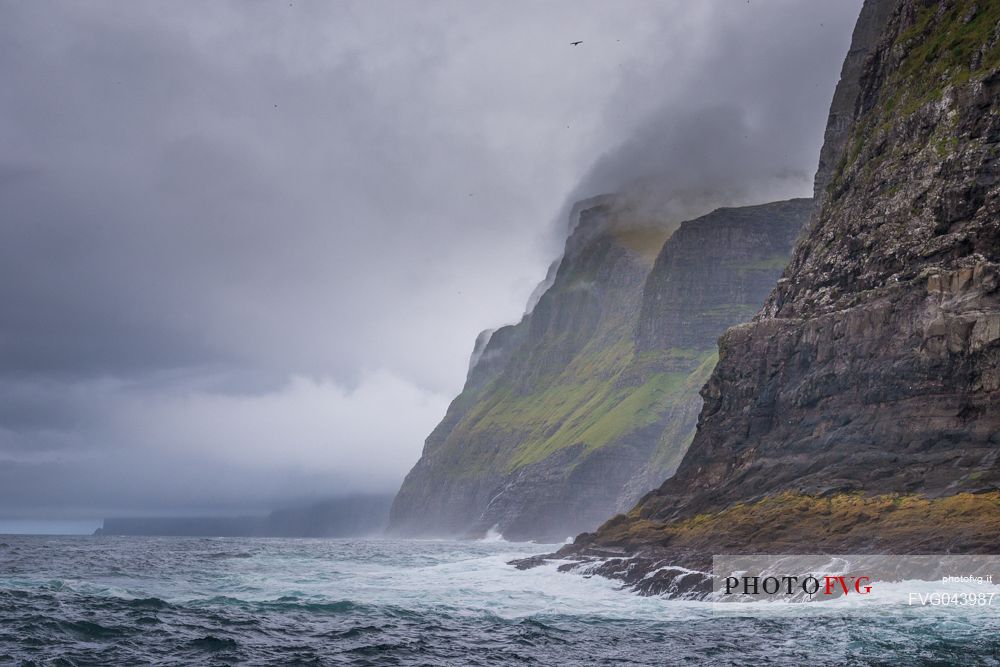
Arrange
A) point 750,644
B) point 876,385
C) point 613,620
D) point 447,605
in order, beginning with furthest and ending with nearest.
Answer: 1. point 876,385
2. point 447,605
3. point 613,620
4. point 750,644

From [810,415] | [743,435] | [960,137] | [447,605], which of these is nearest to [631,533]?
[743,435]

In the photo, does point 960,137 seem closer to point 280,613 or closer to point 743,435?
point 743,435

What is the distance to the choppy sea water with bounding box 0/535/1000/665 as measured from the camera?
102ft

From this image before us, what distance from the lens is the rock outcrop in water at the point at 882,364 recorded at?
54.9m

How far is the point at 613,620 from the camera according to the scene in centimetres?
4297

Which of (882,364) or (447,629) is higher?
(882,364)

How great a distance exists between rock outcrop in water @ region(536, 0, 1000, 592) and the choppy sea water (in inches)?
448

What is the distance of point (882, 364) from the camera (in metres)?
64.1

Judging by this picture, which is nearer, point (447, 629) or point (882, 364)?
point (447, 629)

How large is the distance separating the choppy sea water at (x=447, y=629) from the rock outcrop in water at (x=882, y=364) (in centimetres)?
1137

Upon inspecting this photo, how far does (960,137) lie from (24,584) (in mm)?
74490

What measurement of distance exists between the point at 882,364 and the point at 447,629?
40.4 m

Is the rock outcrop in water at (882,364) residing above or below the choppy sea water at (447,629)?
above

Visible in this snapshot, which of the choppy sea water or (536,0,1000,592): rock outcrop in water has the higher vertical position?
(536,0,1000,592): rock outcrop in water
